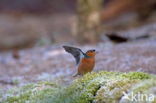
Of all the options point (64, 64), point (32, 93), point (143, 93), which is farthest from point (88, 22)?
point (143, 93)

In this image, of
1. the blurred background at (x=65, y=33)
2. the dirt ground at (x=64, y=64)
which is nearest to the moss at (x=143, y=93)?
the dirt ground at (x=64, y=64)

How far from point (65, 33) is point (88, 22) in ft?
24.2

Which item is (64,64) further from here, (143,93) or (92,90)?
(143,93)

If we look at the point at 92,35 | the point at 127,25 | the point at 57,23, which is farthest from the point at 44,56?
the point at 57,23

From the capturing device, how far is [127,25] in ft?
52.0

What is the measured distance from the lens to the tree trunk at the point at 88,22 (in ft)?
33.4

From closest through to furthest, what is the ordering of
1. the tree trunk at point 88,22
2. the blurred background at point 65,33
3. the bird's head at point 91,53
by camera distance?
the bird's head at point 91,53
the blurred background at point 65,33
the tree trunk at point 88,22

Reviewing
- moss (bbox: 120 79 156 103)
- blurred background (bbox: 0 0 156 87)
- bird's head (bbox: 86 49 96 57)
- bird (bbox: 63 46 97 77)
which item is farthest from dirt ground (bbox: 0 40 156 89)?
moss (bbox: 120 79 156 103)

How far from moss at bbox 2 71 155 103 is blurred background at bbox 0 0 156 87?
1.83 m

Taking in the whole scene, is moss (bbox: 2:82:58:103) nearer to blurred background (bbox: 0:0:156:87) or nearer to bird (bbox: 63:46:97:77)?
bird (bbox: 63:46:97:77)

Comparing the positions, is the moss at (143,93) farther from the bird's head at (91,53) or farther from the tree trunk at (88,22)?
the tree trunk at (88,22)

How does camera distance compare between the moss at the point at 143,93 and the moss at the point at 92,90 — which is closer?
the moss at the point at 143,93

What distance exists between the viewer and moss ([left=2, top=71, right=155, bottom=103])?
9.85ft

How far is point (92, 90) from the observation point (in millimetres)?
3229
